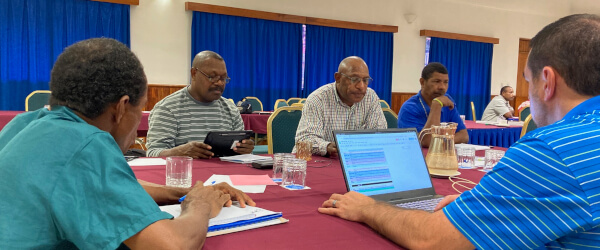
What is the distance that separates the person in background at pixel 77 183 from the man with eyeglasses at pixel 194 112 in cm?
165

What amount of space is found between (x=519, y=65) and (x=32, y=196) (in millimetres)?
12423

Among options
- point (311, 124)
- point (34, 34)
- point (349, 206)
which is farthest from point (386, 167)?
point (34, 34)

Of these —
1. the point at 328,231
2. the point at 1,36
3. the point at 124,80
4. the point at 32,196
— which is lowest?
the point at 328,231

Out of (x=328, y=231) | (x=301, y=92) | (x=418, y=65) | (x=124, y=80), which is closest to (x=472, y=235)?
(x=328, y=231)

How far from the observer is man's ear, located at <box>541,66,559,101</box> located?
3.39ft

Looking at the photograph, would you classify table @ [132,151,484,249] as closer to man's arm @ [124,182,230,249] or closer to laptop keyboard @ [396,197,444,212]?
man's arm @ [124,182,230,249]

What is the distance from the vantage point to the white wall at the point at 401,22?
7383mm

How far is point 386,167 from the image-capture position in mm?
1531

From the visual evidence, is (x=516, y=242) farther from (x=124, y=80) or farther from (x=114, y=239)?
(x=124, y=80)

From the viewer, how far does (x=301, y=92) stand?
353 inches

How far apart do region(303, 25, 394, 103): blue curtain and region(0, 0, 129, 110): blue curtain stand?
12.3 ft

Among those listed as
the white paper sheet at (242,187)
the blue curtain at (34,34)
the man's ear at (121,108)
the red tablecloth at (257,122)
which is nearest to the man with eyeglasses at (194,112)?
the white paper sheet at (242,187)

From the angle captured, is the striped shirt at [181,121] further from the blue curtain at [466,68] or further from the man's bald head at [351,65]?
the blue curtain at [466,68]

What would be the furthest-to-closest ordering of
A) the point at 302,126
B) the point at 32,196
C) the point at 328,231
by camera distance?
the point at 302,126, the point at 328,231, the point at 32,196
